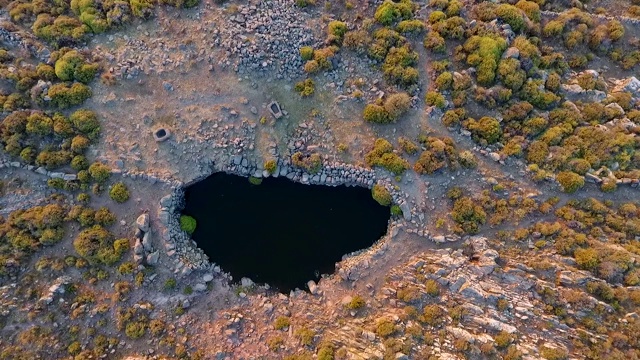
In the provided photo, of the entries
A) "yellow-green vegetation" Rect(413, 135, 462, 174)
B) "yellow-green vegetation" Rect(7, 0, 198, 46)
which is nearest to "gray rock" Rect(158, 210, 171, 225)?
"yellow-green vegetation" Rect(7, 0, 198, 46)

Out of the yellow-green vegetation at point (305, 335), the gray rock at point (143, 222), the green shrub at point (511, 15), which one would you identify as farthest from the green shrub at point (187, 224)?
the green shrub at point (511, 15)

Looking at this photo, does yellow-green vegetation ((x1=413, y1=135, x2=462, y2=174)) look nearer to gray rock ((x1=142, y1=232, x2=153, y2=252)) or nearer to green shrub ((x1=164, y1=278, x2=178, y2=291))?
green shrub ((x1=164, y1=278, x2=178, y2=291))

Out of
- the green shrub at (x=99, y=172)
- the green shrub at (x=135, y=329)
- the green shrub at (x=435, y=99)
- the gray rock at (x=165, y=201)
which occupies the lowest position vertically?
the green shrub at (x=135, y=329)

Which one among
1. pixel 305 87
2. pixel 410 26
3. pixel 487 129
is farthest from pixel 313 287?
pixel 410 26

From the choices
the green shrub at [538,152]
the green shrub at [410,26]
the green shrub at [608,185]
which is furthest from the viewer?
the green shrub at [410,26]

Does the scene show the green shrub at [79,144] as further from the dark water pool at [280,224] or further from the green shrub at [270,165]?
the green shrub at [270,165]

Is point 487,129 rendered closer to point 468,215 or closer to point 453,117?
point 453,117
